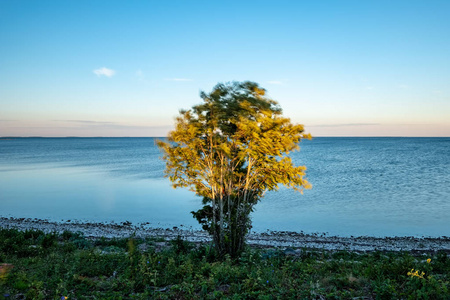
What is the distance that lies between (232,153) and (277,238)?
1087cm

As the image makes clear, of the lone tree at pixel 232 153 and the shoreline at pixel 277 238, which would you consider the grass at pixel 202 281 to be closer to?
the lone tree at pixel 232 153

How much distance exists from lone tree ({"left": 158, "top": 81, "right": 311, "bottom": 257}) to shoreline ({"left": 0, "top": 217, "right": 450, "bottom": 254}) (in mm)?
5738

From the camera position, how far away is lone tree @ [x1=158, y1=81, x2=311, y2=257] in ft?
34.5

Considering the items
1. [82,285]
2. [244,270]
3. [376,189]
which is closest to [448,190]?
[376,189]

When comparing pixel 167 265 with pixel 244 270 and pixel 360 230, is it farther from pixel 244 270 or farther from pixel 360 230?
pixel 360 230

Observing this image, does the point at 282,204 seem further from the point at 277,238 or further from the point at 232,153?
the point at 232,153

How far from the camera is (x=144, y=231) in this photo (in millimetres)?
22344

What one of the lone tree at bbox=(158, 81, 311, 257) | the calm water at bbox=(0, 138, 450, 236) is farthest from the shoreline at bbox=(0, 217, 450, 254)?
the lone tree at bbox=(158, 81, 311, 257)

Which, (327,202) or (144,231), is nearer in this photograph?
(144,231)

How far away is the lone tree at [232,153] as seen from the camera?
10508 mm

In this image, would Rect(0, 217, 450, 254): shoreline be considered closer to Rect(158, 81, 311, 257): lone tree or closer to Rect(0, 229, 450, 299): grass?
Rect(158, 81, 311, 257): lone tree

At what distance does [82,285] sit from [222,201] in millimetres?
5460

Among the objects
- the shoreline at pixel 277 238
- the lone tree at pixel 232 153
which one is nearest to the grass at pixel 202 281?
the lone tree at pixel 232 153

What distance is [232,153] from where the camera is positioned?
11.5 metres
